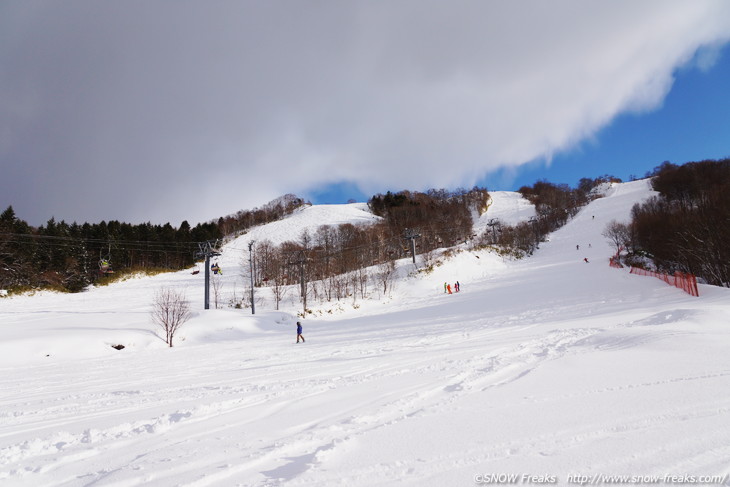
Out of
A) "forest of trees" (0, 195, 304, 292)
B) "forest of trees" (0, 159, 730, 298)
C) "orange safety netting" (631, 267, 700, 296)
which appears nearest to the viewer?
"orange safety netting" (631, 267, 700, 296)

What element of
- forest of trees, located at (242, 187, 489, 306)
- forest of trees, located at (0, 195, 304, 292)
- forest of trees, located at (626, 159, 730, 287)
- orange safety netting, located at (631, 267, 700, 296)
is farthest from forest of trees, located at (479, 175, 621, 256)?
forest of trees, located at (0, 195, 304, 292)

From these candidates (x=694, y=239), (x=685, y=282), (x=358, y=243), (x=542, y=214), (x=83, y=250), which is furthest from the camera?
(x=542, y=214)

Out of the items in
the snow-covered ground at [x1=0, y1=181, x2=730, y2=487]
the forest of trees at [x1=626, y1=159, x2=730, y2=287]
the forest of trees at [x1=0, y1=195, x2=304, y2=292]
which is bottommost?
the snow-covered ground at [x1=0, y1=181, x2=730, y2=487]

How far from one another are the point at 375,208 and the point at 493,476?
5008 inches

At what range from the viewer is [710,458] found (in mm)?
3004

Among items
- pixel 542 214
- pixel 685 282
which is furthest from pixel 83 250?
pixel 542 214

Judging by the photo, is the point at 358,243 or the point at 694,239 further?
the point at 358,243

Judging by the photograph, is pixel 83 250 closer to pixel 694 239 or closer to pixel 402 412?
pixel 402 412

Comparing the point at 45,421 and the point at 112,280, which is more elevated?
the point at 112,280

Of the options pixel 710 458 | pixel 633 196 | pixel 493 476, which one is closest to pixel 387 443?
pixel 493 476

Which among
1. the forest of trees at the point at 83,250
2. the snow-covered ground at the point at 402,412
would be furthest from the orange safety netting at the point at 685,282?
the forest of trees at the point at 83,250

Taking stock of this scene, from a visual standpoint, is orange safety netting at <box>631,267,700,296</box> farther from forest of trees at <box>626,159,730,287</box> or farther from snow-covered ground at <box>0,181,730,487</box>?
forest of trees at <box>626,159,730,287</box>

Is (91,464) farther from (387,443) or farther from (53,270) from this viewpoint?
(53,270)

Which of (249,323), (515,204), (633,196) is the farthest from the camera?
(515,204)
